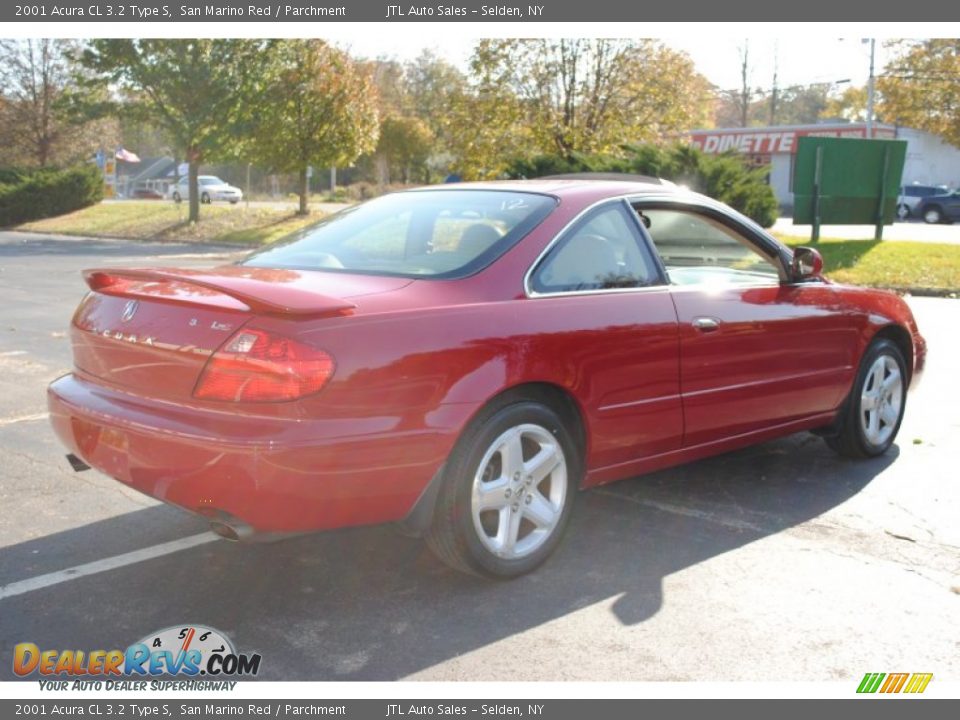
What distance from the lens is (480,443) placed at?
150 inches

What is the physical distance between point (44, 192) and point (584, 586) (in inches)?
1616

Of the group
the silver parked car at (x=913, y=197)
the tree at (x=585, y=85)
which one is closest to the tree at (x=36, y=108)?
the tree at (x=585, y=85)

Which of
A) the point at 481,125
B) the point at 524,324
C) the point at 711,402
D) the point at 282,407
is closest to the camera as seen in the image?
the point at 282,407

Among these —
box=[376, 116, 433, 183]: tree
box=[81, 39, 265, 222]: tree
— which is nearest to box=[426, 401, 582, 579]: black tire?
box=[81, 39, 265, 222]: tree

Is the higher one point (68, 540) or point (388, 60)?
point (388, 60)

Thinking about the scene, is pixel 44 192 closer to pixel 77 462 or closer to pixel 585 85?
pixel 585 85

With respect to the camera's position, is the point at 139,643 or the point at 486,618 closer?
the point at 139,643

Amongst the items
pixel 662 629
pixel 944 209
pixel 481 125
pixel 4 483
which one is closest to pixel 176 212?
pixel 481 125

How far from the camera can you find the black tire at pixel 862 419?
225 inches

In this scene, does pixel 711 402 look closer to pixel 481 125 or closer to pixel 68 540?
pixel 68 540

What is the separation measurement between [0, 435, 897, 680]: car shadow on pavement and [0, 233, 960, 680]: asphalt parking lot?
0.01 metres

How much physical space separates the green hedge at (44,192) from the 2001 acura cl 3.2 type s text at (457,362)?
126 ft

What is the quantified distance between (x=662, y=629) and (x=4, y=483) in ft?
11.3

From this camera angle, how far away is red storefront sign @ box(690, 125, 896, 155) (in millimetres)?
49469
